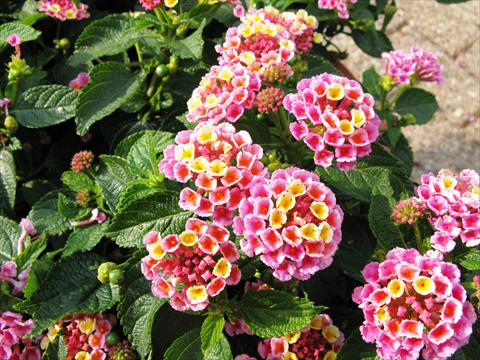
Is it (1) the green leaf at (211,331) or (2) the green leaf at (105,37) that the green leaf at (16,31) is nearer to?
(2) the green leaf at (105,37)

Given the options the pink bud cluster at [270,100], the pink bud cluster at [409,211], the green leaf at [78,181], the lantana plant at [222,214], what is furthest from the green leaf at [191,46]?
the pink bud cluster at [409,211]

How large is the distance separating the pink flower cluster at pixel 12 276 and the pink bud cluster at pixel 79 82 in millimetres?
543

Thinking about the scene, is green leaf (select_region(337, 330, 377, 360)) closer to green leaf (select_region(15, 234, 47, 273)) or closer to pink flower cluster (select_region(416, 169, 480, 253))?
pink flower cluster (select_region(416, 169, 480, 253))

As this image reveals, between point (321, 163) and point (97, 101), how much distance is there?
63cm

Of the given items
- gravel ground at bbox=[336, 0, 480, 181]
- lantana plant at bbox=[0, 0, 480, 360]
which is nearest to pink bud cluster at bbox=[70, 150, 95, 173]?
lantana plant at bbox=[0, 0, 480, 360]

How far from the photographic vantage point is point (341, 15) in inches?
68.5

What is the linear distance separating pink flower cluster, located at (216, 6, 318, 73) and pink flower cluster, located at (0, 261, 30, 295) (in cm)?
63

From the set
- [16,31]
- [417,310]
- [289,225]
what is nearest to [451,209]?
[417,310]

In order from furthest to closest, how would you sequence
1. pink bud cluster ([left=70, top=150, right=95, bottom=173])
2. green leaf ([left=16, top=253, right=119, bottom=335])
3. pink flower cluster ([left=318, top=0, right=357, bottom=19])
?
1. pink flower cluster ([left=318, top=0, right=357, bottom=19])
2. pink bud cluster ([left=70, top=150, right=95, bottom=173])
3. green leaf ([left=16, top=253, right=119, bottom=335])

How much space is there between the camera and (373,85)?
6.07 feet

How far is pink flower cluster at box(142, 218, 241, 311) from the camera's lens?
0.98 meters

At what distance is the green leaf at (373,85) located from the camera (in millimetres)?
1823

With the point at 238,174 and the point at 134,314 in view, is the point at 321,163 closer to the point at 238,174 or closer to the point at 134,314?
the point at 238,174

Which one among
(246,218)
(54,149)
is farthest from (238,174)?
(54,149)
